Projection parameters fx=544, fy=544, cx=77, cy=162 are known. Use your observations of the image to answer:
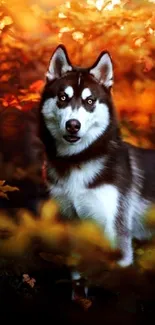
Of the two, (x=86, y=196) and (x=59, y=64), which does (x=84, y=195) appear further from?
(x=59, y=64)

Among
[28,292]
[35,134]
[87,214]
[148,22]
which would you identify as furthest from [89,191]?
[148,22]

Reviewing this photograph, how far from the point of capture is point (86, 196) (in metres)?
2.56

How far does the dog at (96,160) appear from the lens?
2.49m

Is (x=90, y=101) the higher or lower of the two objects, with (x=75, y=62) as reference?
lower

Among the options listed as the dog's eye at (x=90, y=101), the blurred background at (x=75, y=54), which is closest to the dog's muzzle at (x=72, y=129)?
the dog's eye at (x=90, y=101)

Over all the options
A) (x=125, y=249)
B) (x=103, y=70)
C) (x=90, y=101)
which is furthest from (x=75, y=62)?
(x=125, y=249)

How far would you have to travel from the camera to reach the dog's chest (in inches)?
99.7

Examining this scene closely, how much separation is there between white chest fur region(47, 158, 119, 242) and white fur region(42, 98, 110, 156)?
0.36 feet

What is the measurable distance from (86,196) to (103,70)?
0.60 m

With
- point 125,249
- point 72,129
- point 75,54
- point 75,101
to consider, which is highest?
point 75,54

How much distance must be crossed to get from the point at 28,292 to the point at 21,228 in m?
0.32

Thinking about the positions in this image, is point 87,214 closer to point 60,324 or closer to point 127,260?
point 127,260

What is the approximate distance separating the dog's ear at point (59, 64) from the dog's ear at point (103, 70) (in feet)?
0.40

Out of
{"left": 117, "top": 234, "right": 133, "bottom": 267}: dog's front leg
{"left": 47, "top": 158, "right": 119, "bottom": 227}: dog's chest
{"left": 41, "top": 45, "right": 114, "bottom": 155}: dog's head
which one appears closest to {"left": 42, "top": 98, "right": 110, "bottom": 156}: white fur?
{"left": 41, "top": 45, "right": 114, "bottom": 155}: dog's head
